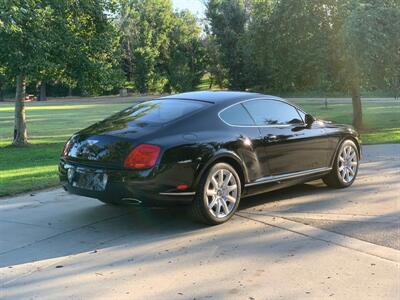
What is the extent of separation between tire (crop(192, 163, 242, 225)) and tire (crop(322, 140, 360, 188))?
2078 mm

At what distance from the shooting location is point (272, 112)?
7.16 m

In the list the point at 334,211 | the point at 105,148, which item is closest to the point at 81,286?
the point at 105,148

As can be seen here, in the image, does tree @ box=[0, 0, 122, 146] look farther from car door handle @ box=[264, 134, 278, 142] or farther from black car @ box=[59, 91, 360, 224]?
car door handle @ box=[264, 134, 278, 142]

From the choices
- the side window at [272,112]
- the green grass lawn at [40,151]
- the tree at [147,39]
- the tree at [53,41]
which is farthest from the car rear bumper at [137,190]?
the tree at [147,39]

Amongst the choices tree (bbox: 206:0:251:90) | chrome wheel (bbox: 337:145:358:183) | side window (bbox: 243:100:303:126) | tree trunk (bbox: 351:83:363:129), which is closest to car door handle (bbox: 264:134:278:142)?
side window (bbox: 243:100:303:126)

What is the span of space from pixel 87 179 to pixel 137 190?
660 mm

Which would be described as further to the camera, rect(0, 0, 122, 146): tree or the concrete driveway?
rect(0, 0, 122, 146): tree

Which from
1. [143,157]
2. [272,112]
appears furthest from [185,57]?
[143,157]

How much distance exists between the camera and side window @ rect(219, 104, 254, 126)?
257 inches

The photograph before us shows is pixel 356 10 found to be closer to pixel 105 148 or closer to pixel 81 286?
pixel 105 148

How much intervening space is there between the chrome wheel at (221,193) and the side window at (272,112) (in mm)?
964

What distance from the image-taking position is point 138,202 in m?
5.75

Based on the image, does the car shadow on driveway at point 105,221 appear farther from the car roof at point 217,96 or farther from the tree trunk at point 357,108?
the tree trunk at point 357,108

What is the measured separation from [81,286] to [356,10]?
14.0 metres
